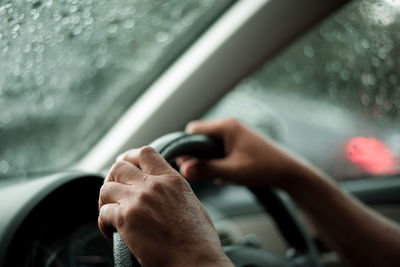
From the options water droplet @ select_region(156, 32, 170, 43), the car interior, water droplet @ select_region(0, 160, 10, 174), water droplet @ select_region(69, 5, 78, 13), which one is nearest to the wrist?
the car interior

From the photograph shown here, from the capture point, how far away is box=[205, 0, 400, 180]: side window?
1592mm

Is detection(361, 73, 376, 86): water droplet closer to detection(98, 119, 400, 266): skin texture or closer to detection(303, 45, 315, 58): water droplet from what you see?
detection(303, 45, 315, 58): water droplet

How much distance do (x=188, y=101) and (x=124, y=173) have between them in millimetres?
939

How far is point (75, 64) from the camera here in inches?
51.9

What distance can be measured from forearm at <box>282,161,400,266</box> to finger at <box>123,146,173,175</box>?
0.60 metres

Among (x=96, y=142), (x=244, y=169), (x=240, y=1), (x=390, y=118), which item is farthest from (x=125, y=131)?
(x=390, y=118)

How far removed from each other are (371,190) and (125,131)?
1.15 meters

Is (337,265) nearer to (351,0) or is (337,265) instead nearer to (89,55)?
(351,0)

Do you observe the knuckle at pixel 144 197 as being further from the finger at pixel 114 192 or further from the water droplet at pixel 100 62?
the water droplet at pixel 100 62

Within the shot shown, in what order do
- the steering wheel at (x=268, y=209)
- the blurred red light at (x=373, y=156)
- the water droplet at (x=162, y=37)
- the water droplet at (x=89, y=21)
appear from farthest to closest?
the blurred red light at (x=373, y=156) → the water droplet at (x=162, y=37) → the water droplet at (x=89, y=21) → the steering wheel at (x=268, y=209)

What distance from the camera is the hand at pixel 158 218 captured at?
0.57m

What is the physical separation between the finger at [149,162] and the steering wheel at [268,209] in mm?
85

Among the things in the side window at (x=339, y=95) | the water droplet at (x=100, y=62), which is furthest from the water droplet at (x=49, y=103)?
the side window at (x=339, y=95)

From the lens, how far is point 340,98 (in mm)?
1812
